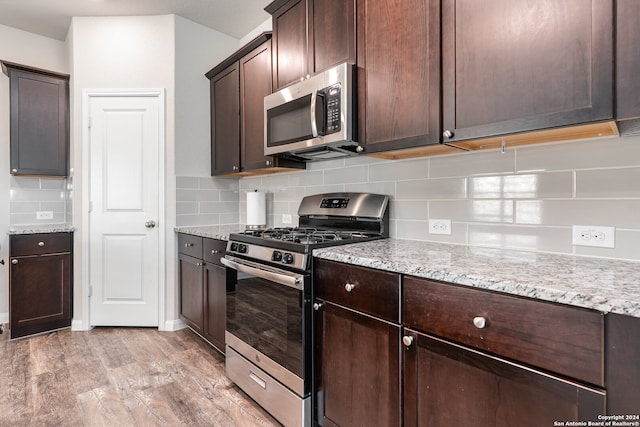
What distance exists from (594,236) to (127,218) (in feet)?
10.8

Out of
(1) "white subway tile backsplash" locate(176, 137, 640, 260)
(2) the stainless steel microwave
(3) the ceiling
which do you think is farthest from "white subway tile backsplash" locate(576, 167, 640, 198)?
(3) the ceiling

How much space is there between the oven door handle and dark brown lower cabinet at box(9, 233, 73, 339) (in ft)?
6.59

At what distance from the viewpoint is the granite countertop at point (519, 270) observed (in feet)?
2.66

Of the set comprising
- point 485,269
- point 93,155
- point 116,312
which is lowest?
point 116,312

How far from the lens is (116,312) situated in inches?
116

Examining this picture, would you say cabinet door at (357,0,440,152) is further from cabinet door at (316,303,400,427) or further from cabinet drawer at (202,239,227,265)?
cabinet drawer at (202,239,227,265)

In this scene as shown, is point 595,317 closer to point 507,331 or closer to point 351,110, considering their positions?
point 507,331

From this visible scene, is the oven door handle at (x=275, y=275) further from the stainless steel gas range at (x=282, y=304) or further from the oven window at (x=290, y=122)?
the oven window at (x=290, y=122)

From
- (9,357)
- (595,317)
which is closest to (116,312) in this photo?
(9,357)

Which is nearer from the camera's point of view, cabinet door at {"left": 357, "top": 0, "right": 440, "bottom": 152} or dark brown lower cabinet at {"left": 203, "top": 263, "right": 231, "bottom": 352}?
cabinet door at {"left": 357, "top": 0, "right": 440, "bottom": 152}

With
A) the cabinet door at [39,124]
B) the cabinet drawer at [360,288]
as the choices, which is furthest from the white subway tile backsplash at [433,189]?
the cabinet door at [39,124]

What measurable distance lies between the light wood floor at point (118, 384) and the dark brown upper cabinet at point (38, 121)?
1.53 metres

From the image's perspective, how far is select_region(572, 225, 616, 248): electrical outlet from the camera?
Result: 127 centimetres

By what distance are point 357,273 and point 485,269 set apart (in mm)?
479
